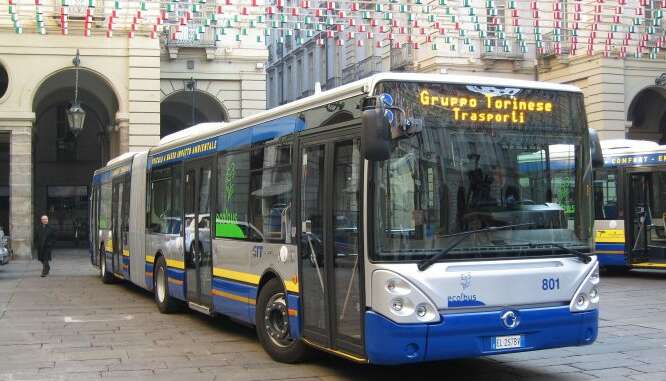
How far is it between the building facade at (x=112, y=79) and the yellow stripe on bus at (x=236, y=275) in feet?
36.0

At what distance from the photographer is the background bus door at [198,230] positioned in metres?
10.5

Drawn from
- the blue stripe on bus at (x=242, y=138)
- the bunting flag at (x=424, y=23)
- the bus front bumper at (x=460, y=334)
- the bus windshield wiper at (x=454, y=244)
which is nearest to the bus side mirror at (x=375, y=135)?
the bus windshield wiper at (x=454, y=244)

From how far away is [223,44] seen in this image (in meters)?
28.2

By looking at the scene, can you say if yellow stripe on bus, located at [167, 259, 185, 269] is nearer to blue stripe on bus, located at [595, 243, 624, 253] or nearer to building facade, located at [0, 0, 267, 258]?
building facade, located at [0, 0, 267, 258]

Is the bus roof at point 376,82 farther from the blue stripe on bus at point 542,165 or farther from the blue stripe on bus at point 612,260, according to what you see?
the blue stripe on bus at point 612,260

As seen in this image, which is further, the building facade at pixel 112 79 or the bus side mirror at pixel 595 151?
the building facade at pixel 112 79

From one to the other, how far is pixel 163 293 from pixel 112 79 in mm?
14624

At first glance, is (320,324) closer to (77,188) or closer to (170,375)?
(170,375)

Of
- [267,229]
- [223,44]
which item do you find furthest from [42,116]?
[267,229]

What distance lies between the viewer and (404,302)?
634 cm

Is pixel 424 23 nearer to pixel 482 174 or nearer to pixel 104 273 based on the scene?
pixel 104 273

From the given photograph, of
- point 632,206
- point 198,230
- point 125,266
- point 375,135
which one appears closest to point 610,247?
point 632,206

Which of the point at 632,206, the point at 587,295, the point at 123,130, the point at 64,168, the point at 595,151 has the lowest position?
the point at 587,295

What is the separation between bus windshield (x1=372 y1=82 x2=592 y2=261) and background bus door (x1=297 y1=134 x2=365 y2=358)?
415 mm
